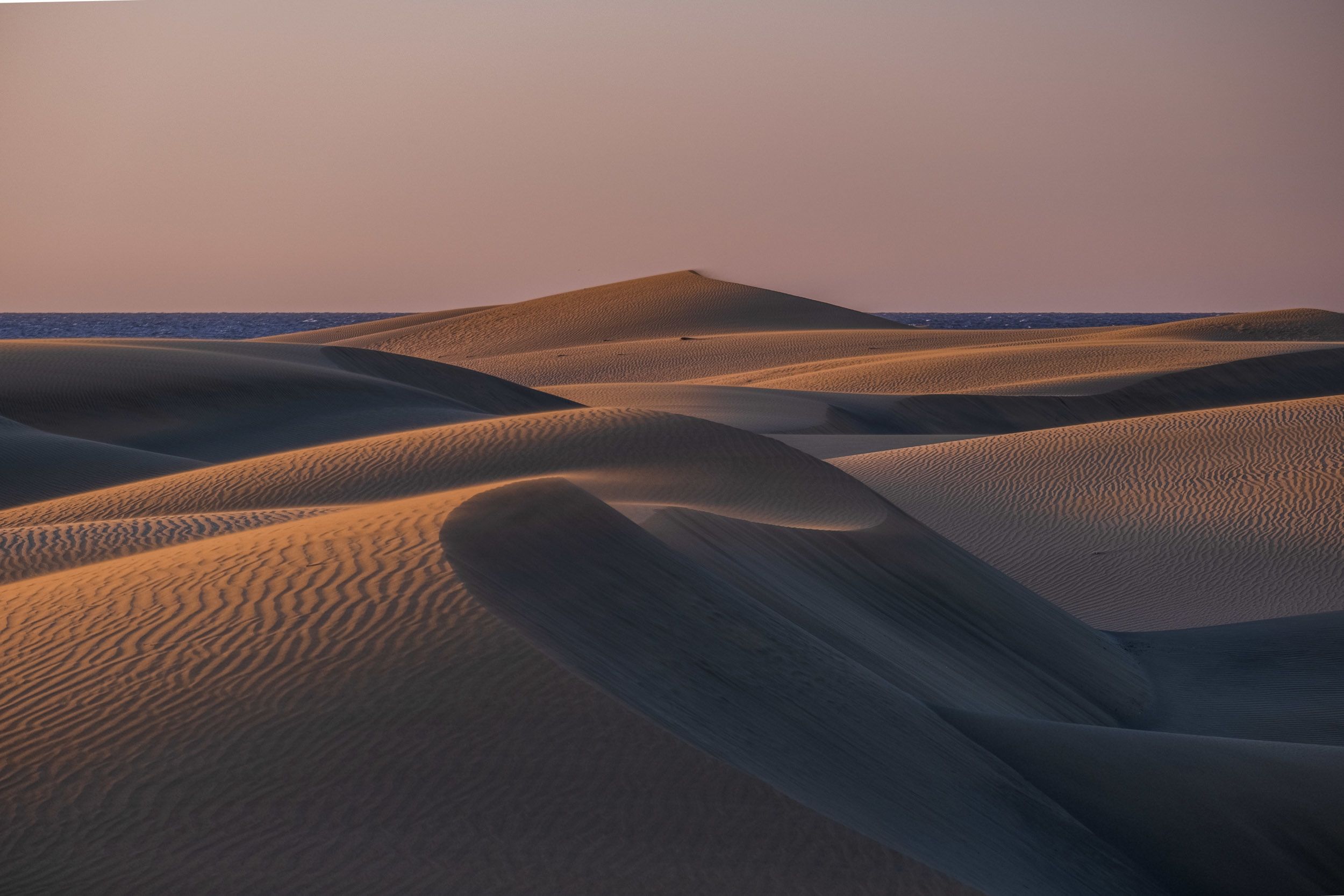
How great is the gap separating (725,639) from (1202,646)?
6.61 metres

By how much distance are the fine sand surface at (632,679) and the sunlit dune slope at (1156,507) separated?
0.07m

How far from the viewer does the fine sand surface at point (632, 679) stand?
3662 millimetres

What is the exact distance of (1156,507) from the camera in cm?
1384

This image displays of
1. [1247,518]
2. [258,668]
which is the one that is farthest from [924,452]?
[258,668]

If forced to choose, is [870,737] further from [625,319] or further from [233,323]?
[233,323]

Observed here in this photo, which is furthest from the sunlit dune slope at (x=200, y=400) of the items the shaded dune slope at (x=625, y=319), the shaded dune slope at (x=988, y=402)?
the shaded dune slope at (x=625, y=319)

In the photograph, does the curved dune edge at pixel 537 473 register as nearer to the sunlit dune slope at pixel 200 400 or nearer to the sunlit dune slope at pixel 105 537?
the sunlit dune slope at pixel 105 537

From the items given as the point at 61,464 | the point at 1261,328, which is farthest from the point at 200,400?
the point at 1261,328

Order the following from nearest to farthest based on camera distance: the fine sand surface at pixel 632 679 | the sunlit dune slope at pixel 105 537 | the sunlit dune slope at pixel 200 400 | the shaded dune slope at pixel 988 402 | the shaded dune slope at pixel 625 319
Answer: the fine sand surface at pixel 632 679 < the sunlit dune slope at pixel 105 537 < the sunlit dune slope at pixel 200 400 < the shaded dune slope at pixel 988 402 < the shaded dune slope at pixel 625 319

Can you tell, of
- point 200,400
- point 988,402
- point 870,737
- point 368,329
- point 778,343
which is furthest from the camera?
point 368,329

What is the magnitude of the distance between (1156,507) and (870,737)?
9.94 metres

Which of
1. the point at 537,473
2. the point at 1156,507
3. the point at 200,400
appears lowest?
the point at 1156,507

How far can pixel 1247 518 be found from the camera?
43.1 ft

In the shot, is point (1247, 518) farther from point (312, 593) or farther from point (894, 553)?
point (312, 593)
